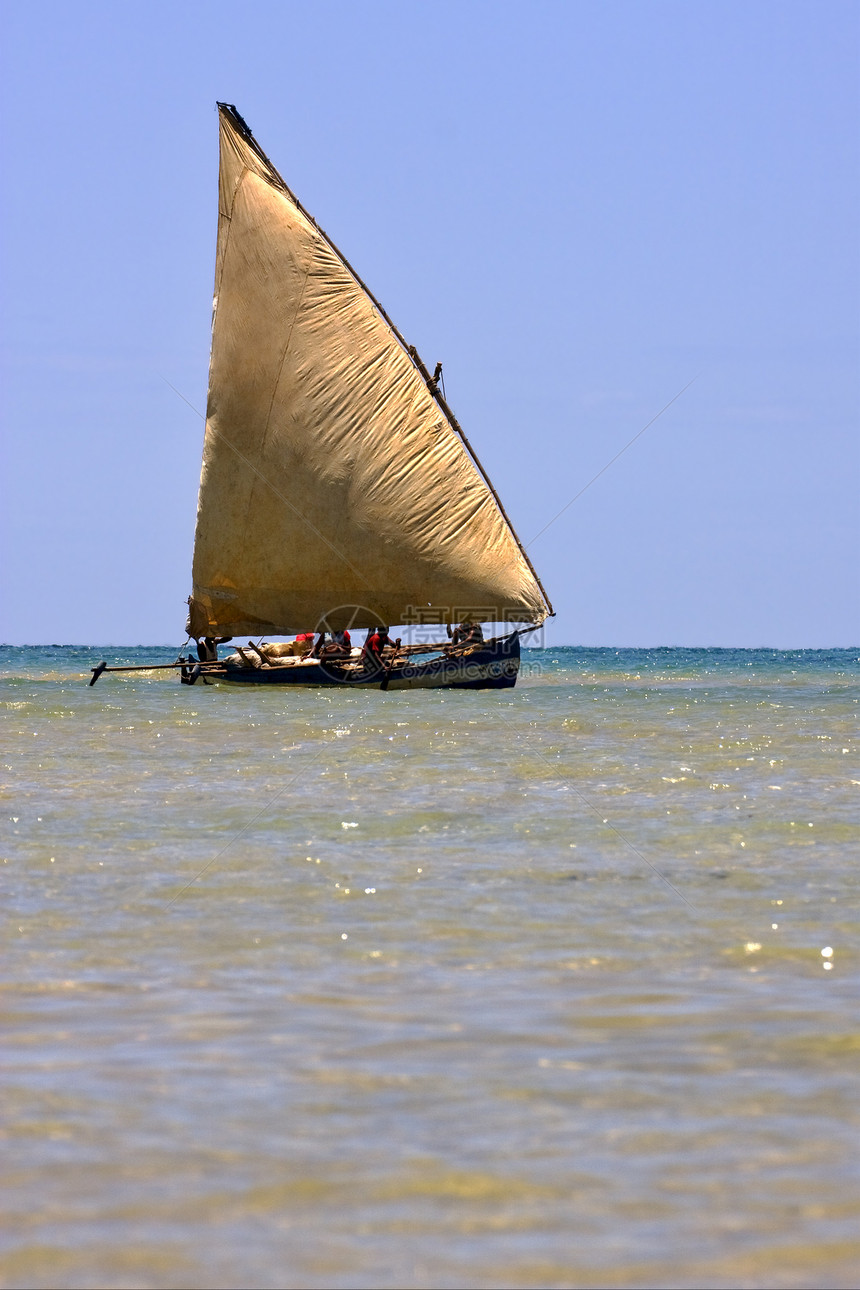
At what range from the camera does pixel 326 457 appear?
3369 cm

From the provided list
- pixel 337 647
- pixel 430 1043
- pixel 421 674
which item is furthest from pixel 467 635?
pixel 430 1043

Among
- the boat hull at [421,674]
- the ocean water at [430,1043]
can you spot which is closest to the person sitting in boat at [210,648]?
the boat hull at [421,674]

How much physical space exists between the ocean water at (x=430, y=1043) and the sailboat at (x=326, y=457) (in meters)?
22.0

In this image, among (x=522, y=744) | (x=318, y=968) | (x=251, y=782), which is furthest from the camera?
(x=522, y=744)

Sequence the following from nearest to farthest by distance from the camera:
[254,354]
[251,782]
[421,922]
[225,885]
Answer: [421,922]
[225,885]
[251,782]
[254,354]

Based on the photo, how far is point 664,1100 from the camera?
434cm

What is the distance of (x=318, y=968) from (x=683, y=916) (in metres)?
2.20

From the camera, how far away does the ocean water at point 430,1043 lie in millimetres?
3428

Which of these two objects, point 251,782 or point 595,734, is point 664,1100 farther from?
point 595,734

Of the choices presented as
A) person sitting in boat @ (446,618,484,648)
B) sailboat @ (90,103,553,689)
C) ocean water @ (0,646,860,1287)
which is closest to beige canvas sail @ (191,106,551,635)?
sailboat @ (90,103,553,689)

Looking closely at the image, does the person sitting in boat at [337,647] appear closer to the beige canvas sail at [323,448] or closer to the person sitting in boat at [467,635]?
the beige canvas sail at [323,448]

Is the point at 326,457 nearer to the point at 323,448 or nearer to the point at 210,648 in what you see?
the point at 323,448

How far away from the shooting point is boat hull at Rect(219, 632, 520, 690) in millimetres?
35469

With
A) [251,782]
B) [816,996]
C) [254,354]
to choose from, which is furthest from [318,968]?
[254,354]
